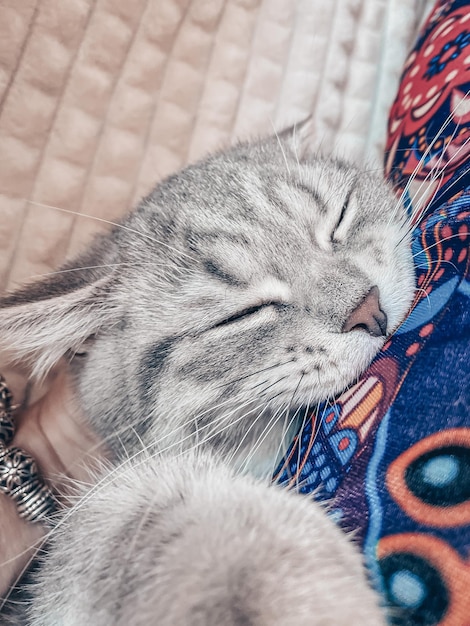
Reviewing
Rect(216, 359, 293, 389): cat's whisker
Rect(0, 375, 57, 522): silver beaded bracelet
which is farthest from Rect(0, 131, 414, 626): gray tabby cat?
Rect(0, 375, 57, 522): silver beaded bracelet

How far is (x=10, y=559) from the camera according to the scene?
0.68m

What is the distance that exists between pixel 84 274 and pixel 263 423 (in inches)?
14.1

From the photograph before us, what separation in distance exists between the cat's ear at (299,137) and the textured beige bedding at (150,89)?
12 centimetres

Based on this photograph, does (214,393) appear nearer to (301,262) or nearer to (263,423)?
(263,423)

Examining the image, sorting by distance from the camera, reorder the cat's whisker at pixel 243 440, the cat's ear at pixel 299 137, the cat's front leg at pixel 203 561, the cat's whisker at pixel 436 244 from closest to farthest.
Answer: the cat's front leg at pixel 203 561
the cat's whisker at pixel 436 244
the cat's whisker at pixel 243 440
the cat's ear at pixel 299 137

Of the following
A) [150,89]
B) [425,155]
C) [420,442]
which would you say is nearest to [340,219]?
[425,155]

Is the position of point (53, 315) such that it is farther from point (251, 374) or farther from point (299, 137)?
point (299, 137)

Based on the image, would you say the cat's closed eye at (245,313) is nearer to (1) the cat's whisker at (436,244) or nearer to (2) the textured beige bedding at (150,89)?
(1) the cat's whisker at (436,244)

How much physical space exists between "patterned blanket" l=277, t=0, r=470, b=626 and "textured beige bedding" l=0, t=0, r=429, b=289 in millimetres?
498

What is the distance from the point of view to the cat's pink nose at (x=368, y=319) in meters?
0.62

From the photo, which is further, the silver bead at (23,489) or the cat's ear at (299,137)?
the cat's ear at (299,137)

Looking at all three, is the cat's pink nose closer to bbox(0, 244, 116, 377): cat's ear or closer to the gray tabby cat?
the gray tabby cat

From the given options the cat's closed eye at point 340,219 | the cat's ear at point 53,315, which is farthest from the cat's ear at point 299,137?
the cat's ear at point 53,315

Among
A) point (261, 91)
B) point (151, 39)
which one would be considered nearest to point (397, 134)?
point (261, 91)
